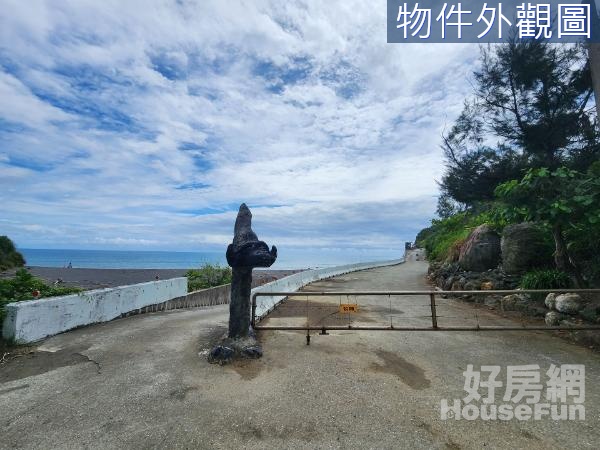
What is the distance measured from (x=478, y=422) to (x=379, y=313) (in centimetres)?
564

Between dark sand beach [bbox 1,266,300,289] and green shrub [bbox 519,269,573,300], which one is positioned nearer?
green shrub [bbox 519,269,573,300]

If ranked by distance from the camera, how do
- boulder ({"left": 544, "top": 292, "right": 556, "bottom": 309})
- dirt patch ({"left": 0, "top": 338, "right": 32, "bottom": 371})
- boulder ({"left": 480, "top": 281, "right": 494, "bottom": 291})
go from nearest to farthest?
dirt patch ({"left": 0, "top": 338, "right": 32, "bottom": 371}) < boulder ({"left": 544, "top": 292, "right": 556, "bottom": 309}) < boulder ({"left": 480, "top": 281, "right": 494, "bottom": 291})

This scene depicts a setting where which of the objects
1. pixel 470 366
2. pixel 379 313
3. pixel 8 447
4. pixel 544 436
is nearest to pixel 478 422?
pixel 544 436

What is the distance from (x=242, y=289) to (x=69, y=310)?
394 centimetres

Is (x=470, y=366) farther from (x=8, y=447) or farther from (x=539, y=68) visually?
(x=539, y=68)

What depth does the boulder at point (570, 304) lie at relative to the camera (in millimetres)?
6785

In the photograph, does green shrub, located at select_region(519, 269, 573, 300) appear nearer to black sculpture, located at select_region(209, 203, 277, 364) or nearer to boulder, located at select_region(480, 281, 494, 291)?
boulder, located at select_region(480, 281, 494, 291)

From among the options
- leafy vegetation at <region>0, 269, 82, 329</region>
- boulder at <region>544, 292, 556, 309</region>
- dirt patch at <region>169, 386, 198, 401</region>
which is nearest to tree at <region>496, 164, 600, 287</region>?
boulder at <region>544, 292, 556, 309</region>

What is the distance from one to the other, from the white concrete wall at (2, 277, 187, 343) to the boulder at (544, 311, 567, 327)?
1021 centimetres

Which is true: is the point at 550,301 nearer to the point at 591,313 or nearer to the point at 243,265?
the point at 591,313

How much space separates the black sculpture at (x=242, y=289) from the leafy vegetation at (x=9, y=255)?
32629 millimetres

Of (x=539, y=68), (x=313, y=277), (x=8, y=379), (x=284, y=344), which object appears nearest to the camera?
→ (x=8, y=379)

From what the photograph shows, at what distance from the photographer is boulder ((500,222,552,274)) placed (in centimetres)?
934

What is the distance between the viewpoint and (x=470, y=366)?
201 inches
